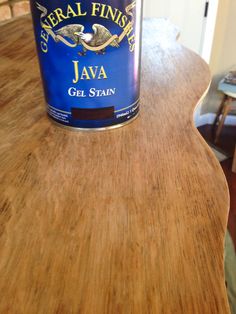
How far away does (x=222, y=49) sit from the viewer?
2.01 meters

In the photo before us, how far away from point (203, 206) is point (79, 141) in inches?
7.6

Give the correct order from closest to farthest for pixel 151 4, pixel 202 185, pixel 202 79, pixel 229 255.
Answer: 1. pixel 202 185
2. pixel 202 79
3. pixel 229 255
4. pixel 151 4

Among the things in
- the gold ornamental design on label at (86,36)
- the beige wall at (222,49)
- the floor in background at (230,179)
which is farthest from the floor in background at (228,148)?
→ the gold ornamental design on label at (86,36)

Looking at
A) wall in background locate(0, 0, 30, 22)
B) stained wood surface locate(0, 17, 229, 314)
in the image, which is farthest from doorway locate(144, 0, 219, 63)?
stained wood surface locate(0, 17, 229, 314)

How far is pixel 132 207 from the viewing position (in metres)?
0.35

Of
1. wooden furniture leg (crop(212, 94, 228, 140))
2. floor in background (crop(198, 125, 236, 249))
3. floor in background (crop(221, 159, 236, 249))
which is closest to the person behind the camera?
floor in background (crop(221, 159, 236, 249))

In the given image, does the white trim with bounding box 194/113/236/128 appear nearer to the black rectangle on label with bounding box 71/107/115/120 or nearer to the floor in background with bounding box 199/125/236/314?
the floor in background with bounding box 199/125/236/314

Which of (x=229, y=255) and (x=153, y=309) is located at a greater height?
(x=153, y=309)

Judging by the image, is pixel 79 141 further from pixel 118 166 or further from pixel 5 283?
pixel 5 283

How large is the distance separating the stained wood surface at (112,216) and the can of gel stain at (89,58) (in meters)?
0.04

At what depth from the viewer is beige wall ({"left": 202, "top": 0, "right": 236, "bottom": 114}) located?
1.87 m

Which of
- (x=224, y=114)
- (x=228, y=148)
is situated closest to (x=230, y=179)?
(x=228, y=148)

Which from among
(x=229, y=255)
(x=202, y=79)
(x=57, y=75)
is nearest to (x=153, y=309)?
(x=57, y=75)

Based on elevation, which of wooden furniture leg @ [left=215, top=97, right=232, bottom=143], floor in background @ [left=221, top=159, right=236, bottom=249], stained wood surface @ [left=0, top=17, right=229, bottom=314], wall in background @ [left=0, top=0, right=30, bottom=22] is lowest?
floor in background @ [left=221, top=159, right=236, bottom=249]
